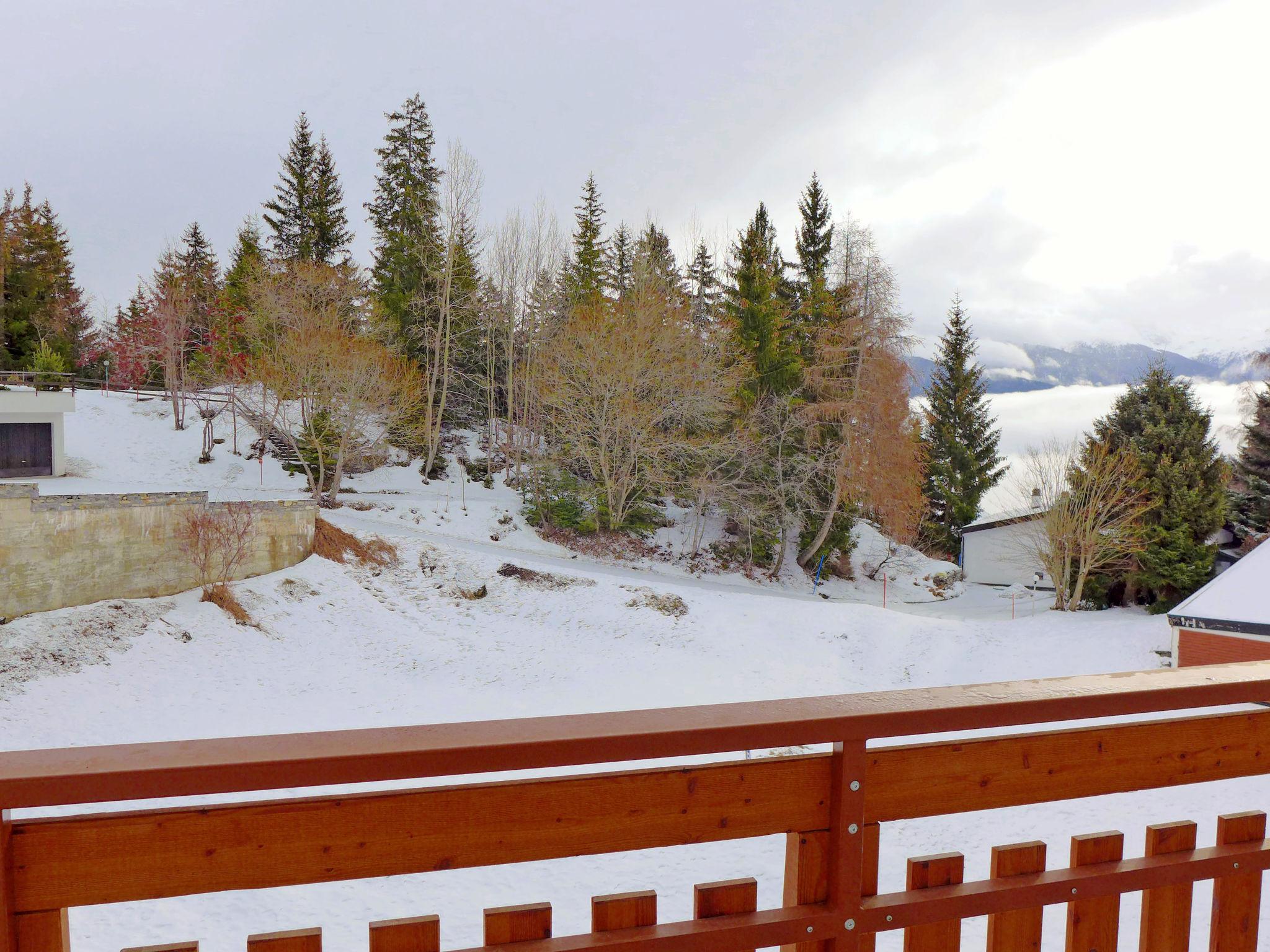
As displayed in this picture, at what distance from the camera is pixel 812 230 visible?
85.2ft

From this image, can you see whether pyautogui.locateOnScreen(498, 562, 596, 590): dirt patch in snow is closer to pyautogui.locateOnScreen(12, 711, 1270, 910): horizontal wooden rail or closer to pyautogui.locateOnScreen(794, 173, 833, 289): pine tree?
pyautogui.locateOnScreen(794, 173, 833, 289): pine tree

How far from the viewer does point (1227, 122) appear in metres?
6.90

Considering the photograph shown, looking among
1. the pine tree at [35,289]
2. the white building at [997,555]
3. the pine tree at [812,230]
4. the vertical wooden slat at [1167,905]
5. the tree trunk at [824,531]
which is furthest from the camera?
the pine tree at [35,289]

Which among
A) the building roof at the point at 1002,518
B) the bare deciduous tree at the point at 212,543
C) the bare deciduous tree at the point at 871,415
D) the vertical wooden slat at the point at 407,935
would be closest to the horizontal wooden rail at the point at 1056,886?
the vertical wooden slat at the point at 407,935

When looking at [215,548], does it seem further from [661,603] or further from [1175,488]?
[1175,488]

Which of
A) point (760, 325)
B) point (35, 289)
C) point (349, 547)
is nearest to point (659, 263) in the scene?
point (760, 325)

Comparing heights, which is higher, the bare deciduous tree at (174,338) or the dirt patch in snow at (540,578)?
the bare deciduous tree at (174,338)

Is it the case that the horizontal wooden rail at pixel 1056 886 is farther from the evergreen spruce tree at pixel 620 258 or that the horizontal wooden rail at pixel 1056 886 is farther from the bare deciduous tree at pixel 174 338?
the evergreen spruce tree at pixel 620 258

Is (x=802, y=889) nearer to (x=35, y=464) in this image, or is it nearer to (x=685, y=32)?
(x=685, y=32)

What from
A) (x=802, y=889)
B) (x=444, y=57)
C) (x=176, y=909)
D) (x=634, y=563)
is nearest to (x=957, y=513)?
(x=634, y=563)

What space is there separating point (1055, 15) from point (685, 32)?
4.13m

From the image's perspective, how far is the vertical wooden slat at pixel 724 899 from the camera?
1.07 metres

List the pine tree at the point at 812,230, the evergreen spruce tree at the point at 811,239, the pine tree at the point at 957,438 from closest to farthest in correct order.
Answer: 1. the evergreen spruce tree at the point at 811,239
2. the pine tree at the point at 812,230
3. the pine tree at the point at 957,438

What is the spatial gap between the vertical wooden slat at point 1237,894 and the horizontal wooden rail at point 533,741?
29 centimetres
